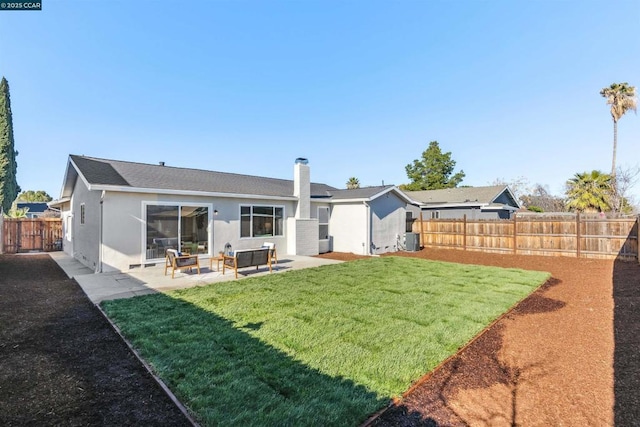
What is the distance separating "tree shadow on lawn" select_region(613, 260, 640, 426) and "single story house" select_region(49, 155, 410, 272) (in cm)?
978

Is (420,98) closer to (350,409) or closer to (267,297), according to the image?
(267,297)

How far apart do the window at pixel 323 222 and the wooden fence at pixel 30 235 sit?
16.3 meters

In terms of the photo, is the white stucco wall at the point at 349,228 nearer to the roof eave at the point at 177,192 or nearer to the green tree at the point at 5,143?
the roof eave at the point at 177,192

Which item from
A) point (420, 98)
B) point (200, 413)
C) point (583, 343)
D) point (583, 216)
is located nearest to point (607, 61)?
point (583, 216)

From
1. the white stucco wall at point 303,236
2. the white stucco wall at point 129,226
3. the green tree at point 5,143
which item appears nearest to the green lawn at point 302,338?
the white stucco wall at point 129,226

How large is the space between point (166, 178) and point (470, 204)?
2059 cm

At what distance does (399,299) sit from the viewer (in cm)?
689

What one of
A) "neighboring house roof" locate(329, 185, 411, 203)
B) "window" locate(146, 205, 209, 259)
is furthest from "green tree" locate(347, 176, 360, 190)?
"window" locate(146, 205, 209, 259)

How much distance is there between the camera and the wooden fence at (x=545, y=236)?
1297 centimetres

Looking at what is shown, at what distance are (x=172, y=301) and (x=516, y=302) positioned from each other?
25.1 ft

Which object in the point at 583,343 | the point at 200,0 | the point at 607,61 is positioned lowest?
the point at 583,343

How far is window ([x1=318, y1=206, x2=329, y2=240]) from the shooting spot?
54.5 feet

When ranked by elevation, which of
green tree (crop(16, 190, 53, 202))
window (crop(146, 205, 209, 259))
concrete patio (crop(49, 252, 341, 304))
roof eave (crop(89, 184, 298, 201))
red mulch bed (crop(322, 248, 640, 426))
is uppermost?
green tree (crop(16, 190, 53, 202))

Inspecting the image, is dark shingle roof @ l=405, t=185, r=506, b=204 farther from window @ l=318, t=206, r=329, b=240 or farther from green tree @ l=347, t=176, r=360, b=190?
green tree @ l=347, t=176, r=360, b=190
